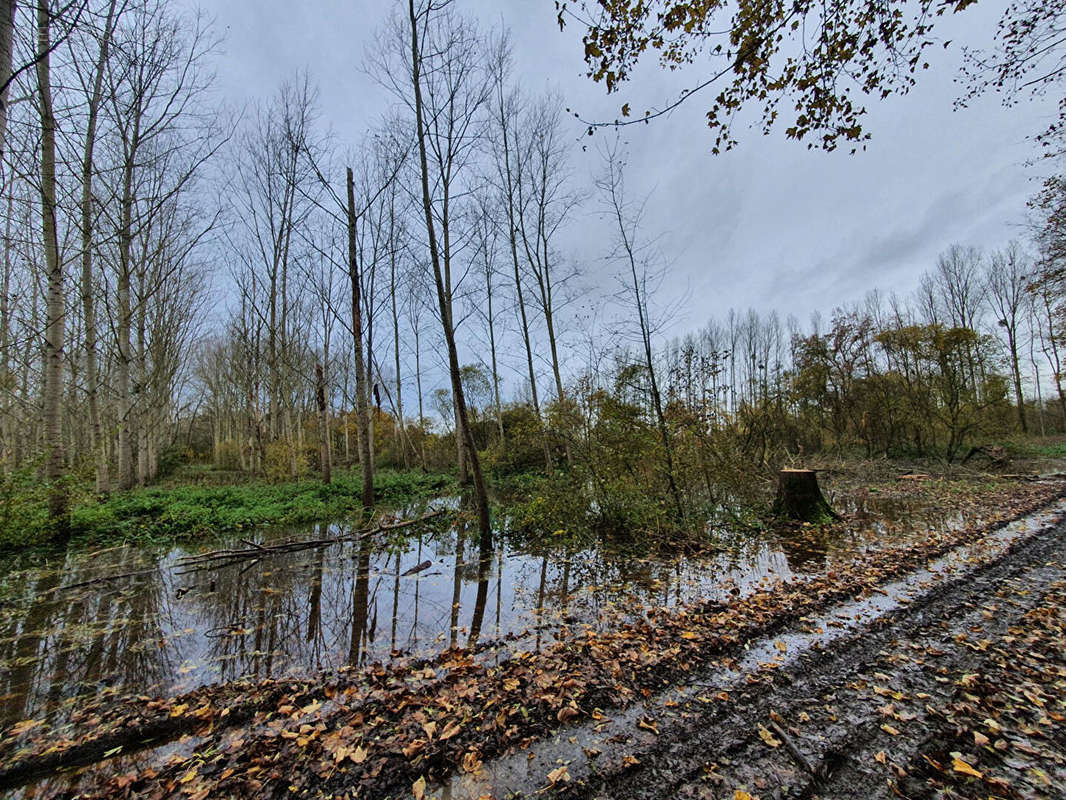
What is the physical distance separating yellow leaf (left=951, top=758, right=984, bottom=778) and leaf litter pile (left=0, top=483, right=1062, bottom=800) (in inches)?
2.0

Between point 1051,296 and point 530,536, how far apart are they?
20073 mm

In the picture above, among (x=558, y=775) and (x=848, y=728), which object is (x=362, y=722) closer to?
(x=558, y=775)

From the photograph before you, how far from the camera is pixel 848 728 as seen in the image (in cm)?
238

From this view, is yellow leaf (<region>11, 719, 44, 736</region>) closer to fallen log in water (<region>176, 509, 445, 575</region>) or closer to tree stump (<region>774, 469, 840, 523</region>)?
fallen log in water (<region>176, 509, 445, 575</region>)

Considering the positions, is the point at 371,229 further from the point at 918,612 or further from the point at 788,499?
the point at 918,612

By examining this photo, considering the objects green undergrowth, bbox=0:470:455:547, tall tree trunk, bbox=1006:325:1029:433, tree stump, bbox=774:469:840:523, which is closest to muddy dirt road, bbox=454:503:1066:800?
tree stump, bbox=774:469:840:523

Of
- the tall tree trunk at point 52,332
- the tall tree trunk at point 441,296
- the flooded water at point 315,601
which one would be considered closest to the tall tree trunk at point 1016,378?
the flooded water at point 315,601

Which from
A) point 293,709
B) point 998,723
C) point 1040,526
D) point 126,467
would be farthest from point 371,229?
point 1040,526

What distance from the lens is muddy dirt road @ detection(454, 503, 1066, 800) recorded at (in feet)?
6.63

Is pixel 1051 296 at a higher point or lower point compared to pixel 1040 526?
higher

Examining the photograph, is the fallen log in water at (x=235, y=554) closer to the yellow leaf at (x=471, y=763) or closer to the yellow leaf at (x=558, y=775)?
the yellow leaf at (x=471, y=763)

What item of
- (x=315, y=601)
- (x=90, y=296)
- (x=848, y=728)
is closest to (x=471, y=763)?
(x=848, y=728)

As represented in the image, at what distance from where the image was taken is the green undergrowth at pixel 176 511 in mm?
7289

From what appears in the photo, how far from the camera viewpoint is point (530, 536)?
8.39 meters
